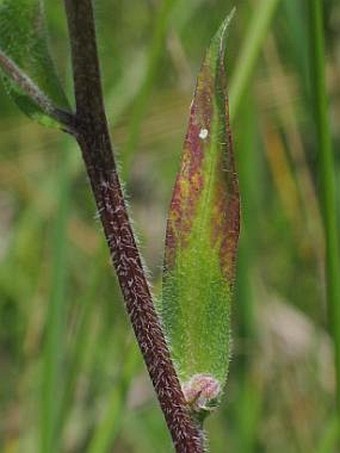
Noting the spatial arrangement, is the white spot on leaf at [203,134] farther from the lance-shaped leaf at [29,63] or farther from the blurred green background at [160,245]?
the blurred green background at [160,245]

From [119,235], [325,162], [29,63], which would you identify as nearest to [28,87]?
[29,63]

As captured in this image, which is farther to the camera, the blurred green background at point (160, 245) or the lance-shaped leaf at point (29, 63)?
the blurred green background at point (160, 245)

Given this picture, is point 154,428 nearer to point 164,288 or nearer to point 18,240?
point 18,240

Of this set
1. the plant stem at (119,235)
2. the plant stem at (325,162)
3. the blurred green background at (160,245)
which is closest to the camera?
the plant stem at (119,235)

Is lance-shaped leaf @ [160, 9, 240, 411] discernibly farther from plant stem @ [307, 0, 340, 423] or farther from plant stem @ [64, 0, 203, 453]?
plant stem @ [307, 0, 340, 423]

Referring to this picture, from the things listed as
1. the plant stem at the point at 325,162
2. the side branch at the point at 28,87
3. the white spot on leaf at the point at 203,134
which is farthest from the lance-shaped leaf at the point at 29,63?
the plant stem at the point at 325,162

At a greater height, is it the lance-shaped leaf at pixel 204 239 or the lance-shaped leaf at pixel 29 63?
the lance-shaped leaf at pixel 29 63

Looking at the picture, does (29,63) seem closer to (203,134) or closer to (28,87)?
(28,87)
